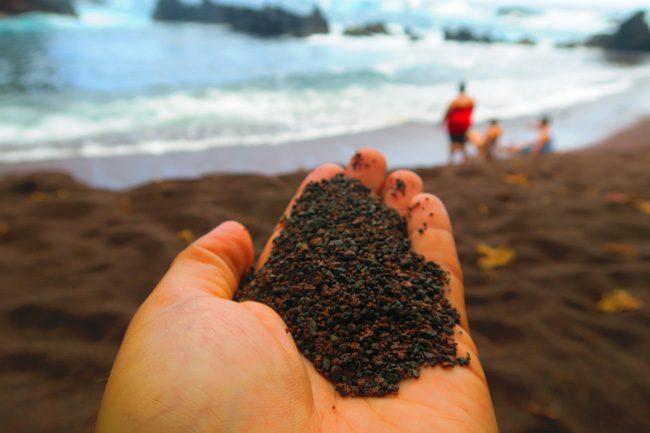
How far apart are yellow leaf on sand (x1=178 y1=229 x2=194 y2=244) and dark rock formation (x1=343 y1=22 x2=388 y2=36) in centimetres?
2537

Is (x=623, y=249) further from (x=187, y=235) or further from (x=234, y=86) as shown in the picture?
(x=234, y=86)

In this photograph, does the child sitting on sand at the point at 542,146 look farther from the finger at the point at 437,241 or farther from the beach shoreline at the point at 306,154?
the finger at the point at 437,241

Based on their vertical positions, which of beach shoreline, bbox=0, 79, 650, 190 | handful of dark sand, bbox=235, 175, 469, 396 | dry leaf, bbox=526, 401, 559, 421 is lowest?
dry leaf, bbox=526, 401, 559, 421

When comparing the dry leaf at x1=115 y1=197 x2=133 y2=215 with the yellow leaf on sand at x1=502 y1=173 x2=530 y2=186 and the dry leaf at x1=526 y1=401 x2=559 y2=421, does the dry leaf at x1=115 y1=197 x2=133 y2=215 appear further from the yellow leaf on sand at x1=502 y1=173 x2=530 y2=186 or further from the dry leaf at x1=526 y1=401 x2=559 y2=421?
the yellow leaf on sand at x1=502 y1=173 x2=530 y2=186

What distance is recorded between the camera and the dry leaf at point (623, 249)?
2879mm

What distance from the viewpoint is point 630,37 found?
24.3m

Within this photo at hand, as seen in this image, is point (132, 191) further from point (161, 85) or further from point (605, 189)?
point (161, 85)

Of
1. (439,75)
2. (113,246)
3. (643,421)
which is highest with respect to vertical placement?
(439,75)

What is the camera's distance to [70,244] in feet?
9.43

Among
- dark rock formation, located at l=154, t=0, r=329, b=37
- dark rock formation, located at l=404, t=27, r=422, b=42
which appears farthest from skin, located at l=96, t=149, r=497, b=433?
dark rock formation, located at l=154, t=0, r=329, b=37

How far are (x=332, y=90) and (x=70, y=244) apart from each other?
8367mm

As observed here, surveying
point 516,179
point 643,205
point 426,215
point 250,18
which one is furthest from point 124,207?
point 250,18

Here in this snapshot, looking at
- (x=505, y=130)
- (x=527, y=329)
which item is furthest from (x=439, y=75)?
(x=527, y=329)

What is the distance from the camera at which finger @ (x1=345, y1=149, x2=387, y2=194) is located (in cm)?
246
